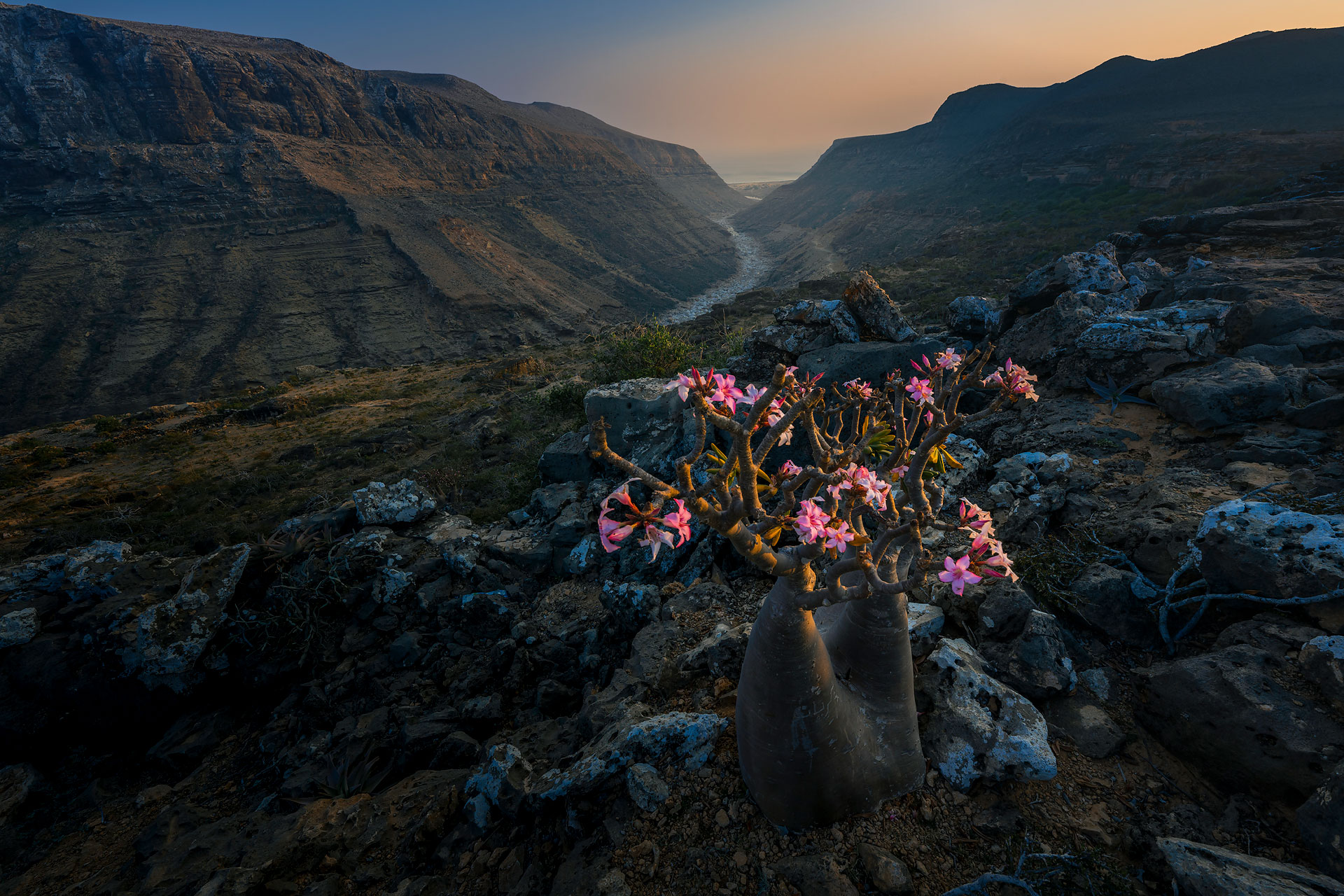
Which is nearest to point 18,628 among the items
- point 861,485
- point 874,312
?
point 861,485

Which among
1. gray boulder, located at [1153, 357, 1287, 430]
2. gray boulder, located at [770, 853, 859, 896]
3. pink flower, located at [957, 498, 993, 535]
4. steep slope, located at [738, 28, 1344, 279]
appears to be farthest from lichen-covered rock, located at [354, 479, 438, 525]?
steep slope, located at [738, 28, 1344, 279]

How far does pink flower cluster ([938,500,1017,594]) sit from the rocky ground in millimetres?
1696

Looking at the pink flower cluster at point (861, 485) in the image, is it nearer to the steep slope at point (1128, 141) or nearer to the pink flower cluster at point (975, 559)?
the pink flower cluster at point (975, 559)

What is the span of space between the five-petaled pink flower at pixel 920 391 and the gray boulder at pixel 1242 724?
254cm

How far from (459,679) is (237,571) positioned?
334cm

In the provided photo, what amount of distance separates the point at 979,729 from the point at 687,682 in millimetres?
2209

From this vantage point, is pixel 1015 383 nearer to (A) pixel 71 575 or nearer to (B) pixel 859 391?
(B) pixel 859 391

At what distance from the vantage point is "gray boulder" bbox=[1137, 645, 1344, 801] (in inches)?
108

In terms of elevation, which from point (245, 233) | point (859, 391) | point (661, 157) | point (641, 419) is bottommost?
point (641, 419)

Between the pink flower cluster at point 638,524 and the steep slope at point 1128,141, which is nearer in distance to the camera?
the pink flower cluster at point 638,524

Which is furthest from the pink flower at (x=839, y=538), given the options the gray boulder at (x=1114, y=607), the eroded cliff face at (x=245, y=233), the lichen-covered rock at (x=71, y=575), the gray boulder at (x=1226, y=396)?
the eroded cliff face at (x=245, y=233)

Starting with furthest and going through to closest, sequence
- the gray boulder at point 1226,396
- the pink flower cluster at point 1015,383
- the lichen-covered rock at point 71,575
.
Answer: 1. the lichen-covered rock at point 71,575
2. the gray boulder at point 1226,396
3. the pink flower cluster at point 1015,383

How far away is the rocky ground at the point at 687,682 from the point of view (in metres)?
2.90

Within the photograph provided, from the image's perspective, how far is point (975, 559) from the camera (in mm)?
2285
